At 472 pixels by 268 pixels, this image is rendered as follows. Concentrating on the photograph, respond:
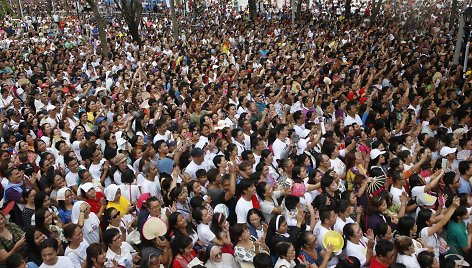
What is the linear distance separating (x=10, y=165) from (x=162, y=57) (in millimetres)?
9530

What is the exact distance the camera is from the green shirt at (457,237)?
4511 mm

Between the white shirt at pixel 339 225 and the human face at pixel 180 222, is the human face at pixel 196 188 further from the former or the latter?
the white shirt at pixel 339 225

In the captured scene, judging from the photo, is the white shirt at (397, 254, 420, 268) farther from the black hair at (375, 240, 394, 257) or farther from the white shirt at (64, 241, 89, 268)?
the white shirt at (64, 241, 89, 268)

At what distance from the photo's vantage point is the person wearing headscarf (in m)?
4.41

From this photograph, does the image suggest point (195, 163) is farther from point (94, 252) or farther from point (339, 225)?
point (94, 252)

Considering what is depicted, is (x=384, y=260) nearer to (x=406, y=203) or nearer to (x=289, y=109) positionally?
(x=406, y=203)

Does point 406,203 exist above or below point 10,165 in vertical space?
below

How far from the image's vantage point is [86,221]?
444 centimetres

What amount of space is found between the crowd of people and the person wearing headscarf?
0.04ft

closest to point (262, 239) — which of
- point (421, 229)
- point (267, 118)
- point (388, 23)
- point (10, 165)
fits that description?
point (421, 229)

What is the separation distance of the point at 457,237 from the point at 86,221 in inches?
141

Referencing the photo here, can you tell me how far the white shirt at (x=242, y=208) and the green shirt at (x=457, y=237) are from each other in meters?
1.97

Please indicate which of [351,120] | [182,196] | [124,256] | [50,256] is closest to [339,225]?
[182,196]

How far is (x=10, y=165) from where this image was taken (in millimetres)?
5379
